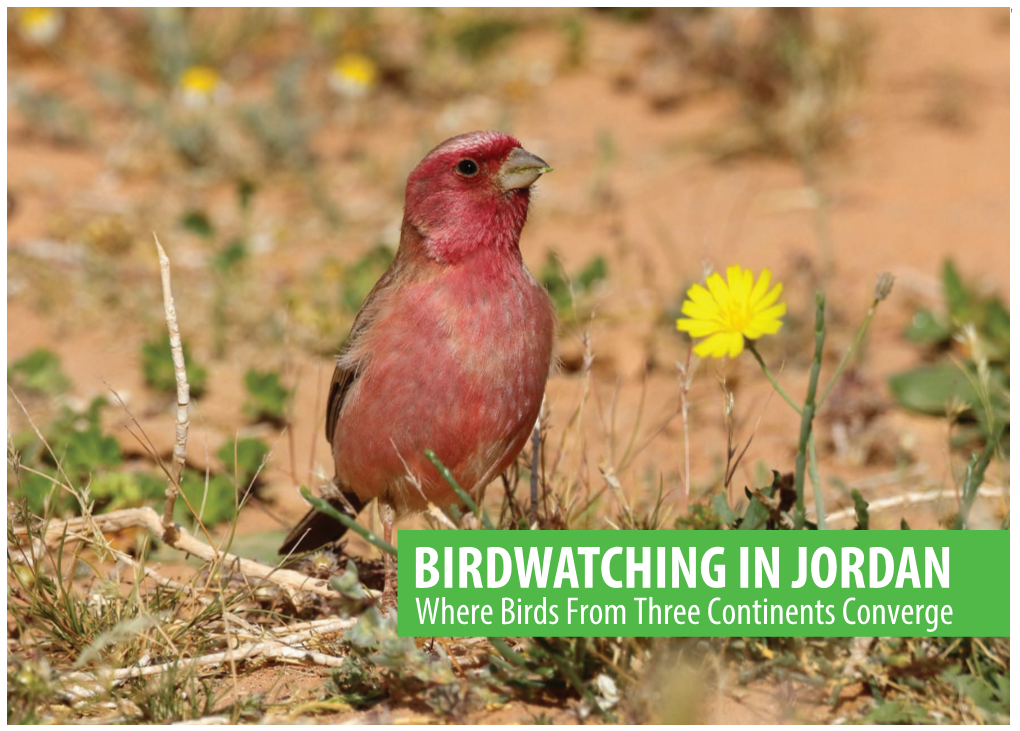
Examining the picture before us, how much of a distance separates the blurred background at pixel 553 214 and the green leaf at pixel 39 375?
15 mm

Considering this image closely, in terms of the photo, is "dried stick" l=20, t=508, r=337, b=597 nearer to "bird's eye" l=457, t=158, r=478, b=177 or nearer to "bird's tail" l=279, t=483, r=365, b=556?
"bird's tail" l=279, t=483, r=365, b=556

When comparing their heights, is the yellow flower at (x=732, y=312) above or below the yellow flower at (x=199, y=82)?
below

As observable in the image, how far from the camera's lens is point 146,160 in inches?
300

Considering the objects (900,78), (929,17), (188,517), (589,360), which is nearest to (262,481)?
(188,517)

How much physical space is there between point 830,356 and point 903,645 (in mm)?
3131

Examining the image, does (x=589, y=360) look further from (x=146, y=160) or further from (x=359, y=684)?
(x=146, y=160)

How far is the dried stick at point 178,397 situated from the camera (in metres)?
2.90

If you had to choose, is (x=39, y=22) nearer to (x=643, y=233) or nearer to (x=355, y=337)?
(x=643, y=233)

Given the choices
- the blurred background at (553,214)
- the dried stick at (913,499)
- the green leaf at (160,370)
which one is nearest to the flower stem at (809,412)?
the blurred background at (553,214)

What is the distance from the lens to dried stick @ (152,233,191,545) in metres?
2.90

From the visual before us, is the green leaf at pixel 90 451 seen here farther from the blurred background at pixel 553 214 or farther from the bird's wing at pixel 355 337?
the bird's wing at pixel 355 337

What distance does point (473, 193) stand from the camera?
3.38 m

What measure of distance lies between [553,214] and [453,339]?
4006 millimetres

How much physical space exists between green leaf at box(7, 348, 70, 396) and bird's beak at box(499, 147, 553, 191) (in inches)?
107
